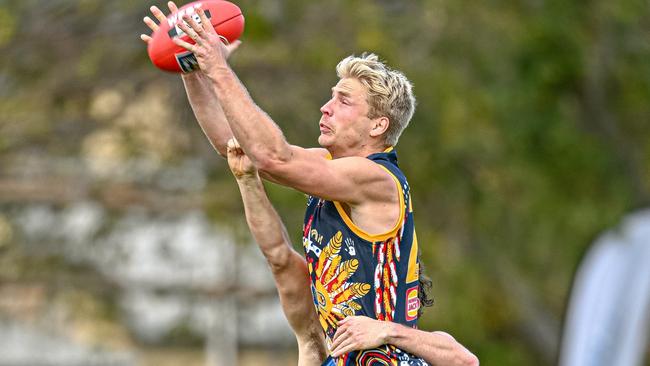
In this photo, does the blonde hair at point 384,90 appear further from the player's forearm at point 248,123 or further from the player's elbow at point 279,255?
the player's elbow at point 279,255

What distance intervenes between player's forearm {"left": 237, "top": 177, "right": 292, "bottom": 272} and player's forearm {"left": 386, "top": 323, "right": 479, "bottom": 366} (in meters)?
0.85

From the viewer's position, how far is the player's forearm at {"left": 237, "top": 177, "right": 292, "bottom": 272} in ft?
23.4

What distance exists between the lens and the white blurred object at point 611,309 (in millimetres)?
16734

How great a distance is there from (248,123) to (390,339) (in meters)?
Result: 1.18

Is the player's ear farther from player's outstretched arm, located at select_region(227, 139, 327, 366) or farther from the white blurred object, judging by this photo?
the white blurred object

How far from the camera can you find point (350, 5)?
19.0 metres

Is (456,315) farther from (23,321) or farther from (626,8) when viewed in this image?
(23,321)

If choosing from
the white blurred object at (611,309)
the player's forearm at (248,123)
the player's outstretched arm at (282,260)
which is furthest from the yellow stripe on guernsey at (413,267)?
the white blurred object at (611,309)

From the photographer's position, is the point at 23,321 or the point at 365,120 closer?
the point at 365,120

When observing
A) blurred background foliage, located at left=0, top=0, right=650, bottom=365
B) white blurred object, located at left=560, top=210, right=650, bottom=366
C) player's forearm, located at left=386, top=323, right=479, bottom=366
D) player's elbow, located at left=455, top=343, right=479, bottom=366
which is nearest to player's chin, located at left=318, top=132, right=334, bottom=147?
player's forearm, located at left=386, top=323, right=479, bottom=366

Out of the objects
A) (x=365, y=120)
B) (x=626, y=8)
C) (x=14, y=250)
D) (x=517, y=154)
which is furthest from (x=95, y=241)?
(x=365, y=120)

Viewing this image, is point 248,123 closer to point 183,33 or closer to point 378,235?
point 183,33

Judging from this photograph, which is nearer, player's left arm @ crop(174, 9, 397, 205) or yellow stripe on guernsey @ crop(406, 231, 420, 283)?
player's left arm @ crop(174, 9, 397, 205)

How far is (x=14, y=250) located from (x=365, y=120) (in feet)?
41.8
